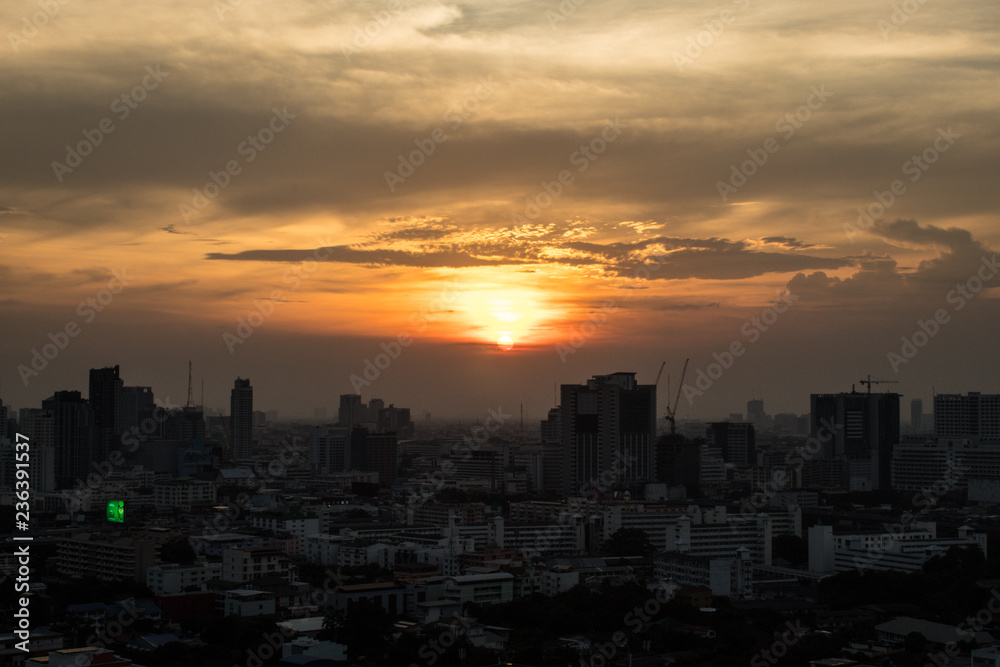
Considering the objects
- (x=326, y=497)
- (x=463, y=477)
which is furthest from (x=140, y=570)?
(x=463, y=477)

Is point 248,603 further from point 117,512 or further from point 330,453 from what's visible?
point 330,453

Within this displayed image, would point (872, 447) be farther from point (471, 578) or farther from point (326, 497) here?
point (471, 578)

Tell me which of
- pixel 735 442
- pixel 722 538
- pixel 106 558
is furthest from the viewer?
pixel 735 442

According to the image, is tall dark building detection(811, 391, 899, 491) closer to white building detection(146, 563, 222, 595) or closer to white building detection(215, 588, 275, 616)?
white building detection(146, 563, 222, 595)

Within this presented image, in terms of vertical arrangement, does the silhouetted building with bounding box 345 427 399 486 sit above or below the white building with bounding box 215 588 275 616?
above

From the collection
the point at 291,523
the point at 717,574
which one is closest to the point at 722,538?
the point at 717,574

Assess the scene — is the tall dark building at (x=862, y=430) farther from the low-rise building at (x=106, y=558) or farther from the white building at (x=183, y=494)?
the low-rise building at (x=106, y=558)

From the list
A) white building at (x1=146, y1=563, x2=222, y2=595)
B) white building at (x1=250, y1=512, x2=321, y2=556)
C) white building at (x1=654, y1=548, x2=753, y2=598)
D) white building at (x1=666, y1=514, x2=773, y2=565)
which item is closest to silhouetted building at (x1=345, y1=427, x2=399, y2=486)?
white building at (x1=250, y1=512, x2=321, y2=556)
